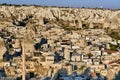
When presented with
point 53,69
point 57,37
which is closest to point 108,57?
point 53,69

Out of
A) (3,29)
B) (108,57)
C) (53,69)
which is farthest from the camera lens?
(3,29)

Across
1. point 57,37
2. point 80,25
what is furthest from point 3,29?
point 80,25

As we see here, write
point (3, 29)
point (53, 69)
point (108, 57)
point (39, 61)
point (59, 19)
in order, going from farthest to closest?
point (59, 19), point (3, 29), point (108, 57), point (39, 61), point (53, 69)

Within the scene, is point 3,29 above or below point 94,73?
above

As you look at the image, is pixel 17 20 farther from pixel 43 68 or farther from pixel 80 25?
pixel 43 68

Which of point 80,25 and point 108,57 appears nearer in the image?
point 108,57

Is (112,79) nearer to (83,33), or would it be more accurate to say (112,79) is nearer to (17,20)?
(83,33)
